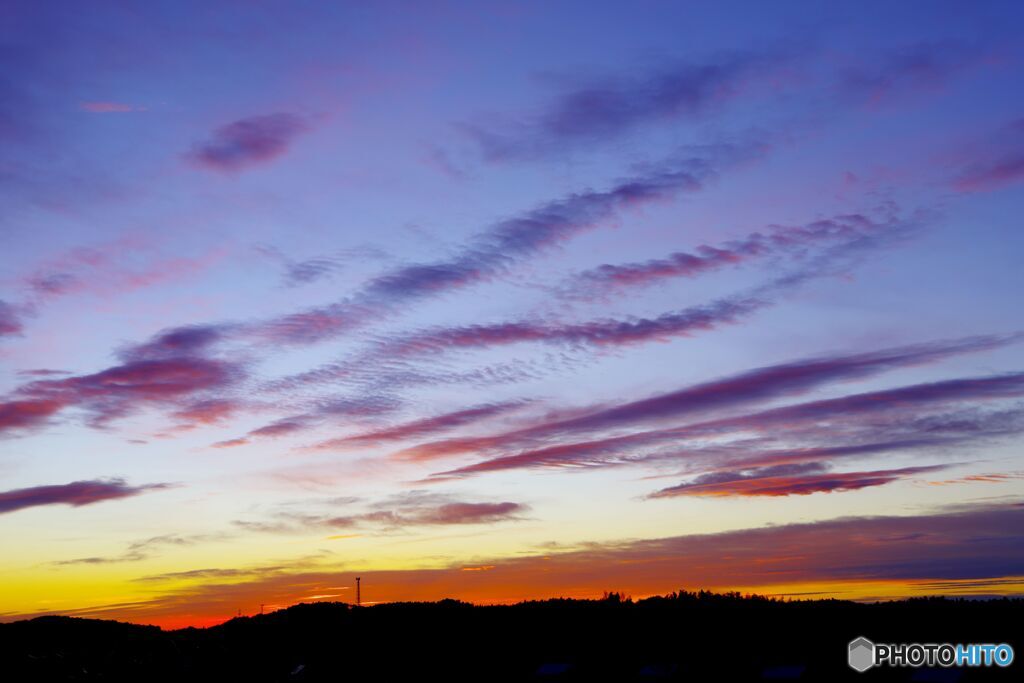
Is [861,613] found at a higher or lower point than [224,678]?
higher

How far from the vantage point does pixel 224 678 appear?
9088cm

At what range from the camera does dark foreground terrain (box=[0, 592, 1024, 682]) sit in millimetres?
55500

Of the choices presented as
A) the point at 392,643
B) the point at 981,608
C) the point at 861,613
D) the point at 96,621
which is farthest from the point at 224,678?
the point at 981,608

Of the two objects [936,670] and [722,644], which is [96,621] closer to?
[722,644]

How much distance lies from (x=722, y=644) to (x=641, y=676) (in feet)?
19.2

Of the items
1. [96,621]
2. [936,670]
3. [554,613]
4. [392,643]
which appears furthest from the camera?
[96,621]

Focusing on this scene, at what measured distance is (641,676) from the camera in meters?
58.3

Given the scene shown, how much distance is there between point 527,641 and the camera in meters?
78.6

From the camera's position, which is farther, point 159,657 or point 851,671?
point 159,657

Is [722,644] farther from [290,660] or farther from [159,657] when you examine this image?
[159,657]

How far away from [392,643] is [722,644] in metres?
43.6

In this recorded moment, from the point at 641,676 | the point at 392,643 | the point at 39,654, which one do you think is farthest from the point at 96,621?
the point at 641,676

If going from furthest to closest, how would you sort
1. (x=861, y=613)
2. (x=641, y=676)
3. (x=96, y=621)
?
(x=96, y=621) → (x=861, y=613) → (x=641, y=676)

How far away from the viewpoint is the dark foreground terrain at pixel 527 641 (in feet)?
182
